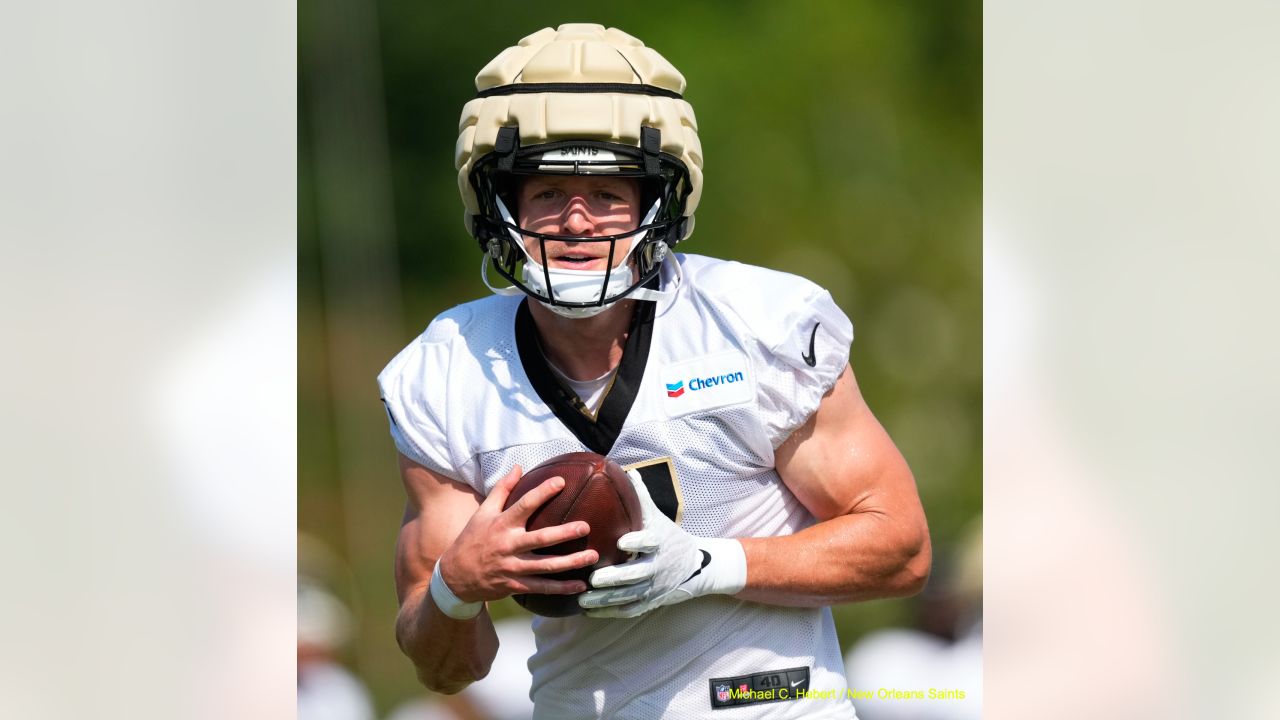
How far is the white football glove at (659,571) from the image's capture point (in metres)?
1.91

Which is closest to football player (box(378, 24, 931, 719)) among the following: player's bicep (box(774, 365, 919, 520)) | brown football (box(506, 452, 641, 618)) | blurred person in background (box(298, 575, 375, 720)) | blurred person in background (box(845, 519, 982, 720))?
player's bicep (box(774, 365, 919, 520))

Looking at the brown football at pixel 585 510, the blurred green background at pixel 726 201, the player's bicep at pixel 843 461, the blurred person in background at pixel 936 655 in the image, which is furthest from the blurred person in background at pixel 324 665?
the player's bicep at pixel 843 461

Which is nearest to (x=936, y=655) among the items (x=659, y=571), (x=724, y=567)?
(x=724, y=567)

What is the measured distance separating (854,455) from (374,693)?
242cm

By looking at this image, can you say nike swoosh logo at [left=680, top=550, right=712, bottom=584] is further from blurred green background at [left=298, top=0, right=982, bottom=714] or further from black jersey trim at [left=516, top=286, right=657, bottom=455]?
blurred green background at [left=298, top=0, right=982, bottom=714]

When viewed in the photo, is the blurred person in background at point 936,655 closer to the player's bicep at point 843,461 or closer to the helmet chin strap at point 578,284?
the player's bicep at point 843,461

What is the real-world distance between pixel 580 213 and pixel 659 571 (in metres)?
0.62

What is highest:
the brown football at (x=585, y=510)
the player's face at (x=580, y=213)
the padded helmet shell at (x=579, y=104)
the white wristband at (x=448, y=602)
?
the padded helmet shell at (x=579, y=104)

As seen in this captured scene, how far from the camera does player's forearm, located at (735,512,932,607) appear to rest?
6.72 ft

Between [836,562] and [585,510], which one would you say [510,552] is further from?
[836,562]

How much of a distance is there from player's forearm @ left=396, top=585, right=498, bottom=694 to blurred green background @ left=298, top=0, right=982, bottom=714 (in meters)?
1.89

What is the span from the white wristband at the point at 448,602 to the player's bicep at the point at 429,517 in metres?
0.08

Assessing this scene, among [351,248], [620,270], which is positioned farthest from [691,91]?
[620,270]

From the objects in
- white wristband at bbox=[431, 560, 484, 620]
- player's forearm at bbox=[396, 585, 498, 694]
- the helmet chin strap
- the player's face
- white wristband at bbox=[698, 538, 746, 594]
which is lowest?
player's forearm at bbox=[396, 585, 498, 694]
